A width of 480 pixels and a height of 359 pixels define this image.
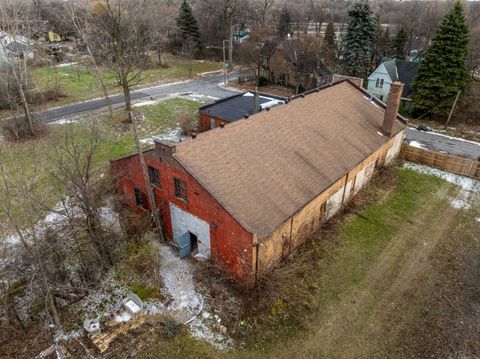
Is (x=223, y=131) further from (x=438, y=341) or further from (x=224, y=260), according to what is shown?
(x=438, y=341)

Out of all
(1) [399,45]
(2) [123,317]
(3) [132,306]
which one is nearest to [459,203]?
(3) [132,306]

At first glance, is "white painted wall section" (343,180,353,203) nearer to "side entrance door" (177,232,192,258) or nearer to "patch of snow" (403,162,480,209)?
"patch of snow" (403,162,480,209)

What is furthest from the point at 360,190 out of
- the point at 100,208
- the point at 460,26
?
the point at 460,26

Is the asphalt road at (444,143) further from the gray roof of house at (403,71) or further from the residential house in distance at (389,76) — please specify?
the gray roof of house at (403,71)

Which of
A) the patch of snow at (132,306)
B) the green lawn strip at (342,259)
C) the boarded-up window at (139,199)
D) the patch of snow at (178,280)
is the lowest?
the green lawn strip at (342,259)

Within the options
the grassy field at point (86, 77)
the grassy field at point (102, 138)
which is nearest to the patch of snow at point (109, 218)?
the grassy field at point (102, 138)

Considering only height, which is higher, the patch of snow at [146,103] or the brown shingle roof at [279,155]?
the brown shingle roof at [279,155]

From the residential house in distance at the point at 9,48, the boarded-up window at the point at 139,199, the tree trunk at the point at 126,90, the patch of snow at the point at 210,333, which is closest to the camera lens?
the patch of snow at the point at 210,333

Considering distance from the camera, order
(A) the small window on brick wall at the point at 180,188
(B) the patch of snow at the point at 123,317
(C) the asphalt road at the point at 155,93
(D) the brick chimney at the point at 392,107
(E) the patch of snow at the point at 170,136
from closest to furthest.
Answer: (B) the patch of snow at the point at 123,317, (A) the small window on brick wall at the point at 180,188, (D) the brick chimney at the point at 392,107, (E) the patch of snow at the point at 170,136, (C) the asphalt road at the point at 155,93
